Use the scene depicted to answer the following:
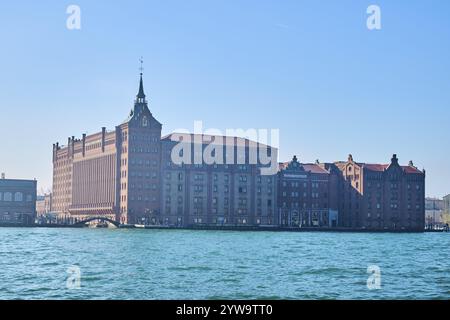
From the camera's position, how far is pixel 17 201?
129375 millimetres

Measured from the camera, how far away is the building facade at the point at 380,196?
422 feet

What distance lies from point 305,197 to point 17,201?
4947 cm

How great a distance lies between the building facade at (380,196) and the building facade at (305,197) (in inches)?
85.2

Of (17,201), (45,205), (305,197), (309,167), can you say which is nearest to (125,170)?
(17,201)

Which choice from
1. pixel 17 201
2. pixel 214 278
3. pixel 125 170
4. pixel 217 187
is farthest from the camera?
pixel 17 201

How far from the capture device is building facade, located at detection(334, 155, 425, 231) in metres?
129

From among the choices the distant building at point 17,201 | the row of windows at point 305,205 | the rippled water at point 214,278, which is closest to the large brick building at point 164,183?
the row of windows at point 305,205

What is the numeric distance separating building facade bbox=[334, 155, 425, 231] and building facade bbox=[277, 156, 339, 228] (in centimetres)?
216

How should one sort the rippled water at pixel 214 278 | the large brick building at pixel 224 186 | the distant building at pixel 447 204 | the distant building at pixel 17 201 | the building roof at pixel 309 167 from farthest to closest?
the distant building at pixel 447 204, the building roof at pixel 309 167, the distant building at pixel 17 201, the large brick building at pixel 224 186, the rippled water at pixel 214 278

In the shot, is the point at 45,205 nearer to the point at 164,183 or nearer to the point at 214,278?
the point at 164,183

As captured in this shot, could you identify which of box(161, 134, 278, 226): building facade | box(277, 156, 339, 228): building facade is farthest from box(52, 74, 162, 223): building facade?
box(277, 156, 339, 228): building facade

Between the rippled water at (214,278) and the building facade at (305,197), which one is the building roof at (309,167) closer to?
the building facade at (305,197)

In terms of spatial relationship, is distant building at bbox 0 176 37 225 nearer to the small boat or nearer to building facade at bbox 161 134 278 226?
the small boat
